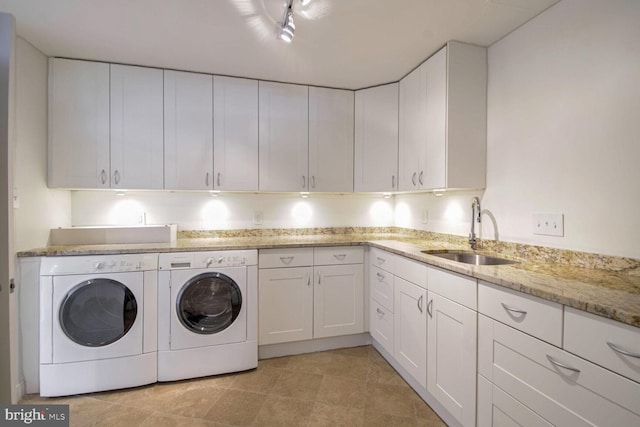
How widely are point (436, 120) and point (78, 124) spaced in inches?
108

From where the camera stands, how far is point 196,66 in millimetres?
2332

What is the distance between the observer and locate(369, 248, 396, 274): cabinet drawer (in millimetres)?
2195

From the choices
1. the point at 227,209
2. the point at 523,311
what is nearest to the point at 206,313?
the point at 227,209

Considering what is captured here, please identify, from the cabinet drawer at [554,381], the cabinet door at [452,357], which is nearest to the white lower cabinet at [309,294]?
the cabinet door at [452,357]

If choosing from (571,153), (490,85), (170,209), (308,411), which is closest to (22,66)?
(170,209)

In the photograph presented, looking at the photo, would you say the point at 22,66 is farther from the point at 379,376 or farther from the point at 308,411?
the point at 379,376

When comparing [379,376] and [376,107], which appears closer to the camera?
[379,376]

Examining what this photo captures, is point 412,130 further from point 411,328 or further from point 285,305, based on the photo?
point 285,305

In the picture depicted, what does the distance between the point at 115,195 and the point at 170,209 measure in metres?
0.47

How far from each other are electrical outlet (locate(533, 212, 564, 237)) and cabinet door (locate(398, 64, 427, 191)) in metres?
0.80

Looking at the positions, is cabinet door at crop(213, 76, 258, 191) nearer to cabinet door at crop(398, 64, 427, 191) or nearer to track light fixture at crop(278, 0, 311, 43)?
track light fixture at crop(278, 0, 311, 43)

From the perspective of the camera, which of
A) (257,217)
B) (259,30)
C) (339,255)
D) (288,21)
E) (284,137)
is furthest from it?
(257,217)

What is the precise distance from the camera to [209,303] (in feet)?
7.04

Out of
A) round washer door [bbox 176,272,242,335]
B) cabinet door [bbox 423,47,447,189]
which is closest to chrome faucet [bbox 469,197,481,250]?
cabinet door [bbox 423,47,447,189]
